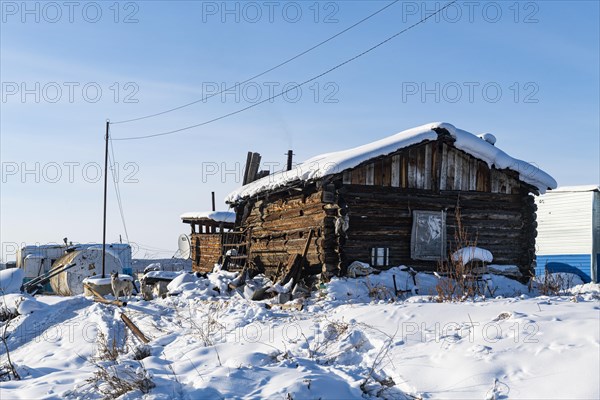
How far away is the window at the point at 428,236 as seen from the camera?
1583 cm

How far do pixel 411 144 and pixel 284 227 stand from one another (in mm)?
4484

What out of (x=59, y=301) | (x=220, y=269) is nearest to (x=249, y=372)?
(x=59, y=301)

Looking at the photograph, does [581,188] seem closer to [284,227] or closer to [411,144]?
[411,144]

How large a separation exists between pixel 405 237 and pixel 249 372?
31.6 ft

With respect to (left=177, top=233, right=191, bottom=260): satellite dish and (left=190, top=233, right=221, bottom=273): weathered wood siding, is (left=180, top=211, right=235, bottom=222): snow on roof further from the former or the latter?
(left=177, top=233, right=191, bottom=260): satellite dish

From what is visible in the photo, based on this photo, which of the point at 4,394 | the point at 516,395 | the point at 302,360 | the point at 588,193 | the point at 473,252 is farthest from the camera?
the point at 588,193

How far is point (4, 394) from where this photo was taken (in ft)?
22.2

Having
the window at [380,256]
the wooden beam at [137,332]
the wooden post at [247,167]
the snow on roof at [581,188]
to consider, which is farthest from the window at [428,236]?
the snow on roof at [581,188]

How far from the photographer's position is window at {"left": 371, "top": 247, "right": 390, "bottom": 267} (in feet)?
50.9

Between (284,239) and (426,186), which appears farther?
(284,239)

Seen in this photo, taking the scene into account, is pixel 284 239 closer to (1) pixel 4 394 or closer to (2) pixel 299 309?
(2) pixel 299 309

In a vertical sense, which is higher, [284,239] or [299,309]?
[284,239]

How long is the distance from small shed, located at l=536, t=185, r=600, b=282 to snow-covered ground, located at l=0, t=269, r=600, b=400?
16496 mm

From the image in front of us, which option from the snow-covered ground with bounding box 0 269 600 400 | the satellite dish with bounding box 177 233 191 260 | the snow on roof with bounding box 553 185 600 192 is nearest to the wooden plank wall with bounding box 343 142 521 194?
the snow-covered ground with bounding box 0 269 600 400
